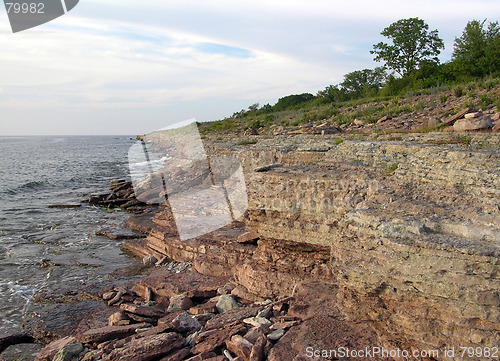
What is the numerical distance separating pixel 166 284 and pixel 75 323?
159 cm

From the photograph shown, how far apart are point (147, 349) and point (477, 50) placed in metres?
26.3

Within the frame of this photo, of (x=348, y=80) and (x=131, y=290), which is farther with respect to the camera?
(x=348, y=80)

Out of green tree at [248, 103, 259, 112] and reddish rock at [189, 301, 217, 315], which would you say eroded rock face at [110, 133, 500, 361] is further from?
green tree at [248, 103, 259, 112]

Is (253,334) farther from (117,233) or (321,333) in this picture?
(117,233)

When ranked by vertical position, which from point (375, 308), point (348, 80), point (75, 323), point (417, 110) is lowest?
point (75, 323)

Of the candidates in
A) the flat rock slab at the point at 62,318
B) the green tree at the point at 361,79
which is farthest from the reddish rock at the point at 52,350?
the green tree at the point at 361,79

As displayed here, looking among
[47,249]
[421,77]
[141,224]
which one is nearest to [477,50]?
[421,77]

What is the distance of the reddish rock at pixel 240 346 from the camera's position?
3.58m

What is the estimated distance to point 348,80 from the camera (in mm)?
42062

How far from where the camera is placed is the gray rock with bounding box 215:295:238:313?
5.28 m

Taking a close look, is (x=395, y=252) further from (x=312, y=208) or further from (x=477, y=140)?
(x=477, y=140)

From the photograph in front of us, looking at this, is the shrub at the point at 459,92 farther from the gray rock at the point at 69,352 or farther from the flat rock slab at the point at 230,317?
the gray rock at the point at 69,352

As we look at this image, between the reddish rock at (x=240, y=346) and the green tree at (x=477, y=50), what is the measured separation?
23511mm

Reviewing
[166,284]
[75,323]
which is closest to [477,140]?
[166,284]
